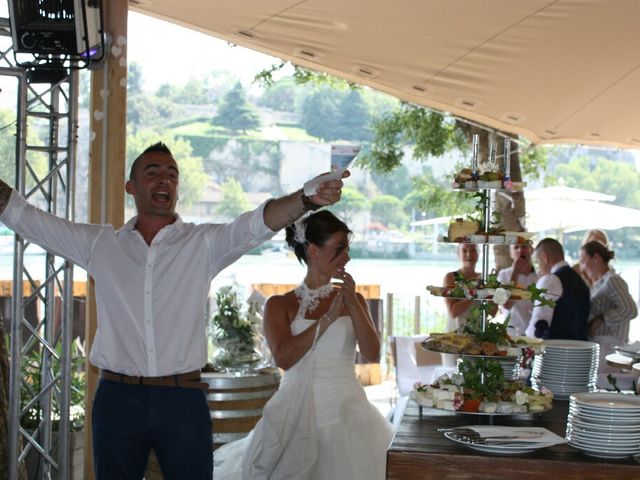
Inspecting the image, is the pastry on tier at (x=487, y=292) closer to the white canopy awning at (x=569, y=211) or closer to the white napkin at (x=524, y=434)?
the white napkin at (x=524, y=434)

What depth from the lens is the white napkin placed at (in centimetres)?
289

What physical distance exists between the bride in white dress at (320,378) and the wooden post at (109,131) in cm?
112

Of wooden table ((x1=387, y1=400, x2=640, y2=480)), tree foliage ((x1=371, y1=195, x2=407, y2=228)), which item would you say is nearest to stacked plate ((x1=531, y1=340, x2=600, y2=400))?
wooden table ((x1=387, y1=400, x2=640, y2=480))

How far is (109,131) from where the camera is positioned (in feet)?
16.8

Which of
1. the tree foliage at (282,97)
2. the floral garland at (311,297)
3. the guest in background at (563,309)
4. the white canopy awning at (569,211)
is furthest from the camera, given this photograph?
the tree foliage at (282,97)

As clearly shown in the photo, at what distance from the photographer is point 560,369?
12.1ft

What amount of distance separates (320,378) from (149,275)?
1.22 metres

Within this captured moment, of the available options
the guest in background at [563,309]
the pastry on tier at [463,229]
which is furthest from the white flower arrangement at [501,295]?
the guest in background at [563,309]

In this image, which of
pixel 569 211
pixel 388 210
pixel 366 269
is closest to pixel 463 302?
pixel 569 211

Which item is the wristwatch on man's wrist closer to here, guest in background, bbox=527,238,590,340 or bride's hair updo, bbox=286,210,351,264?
bride's hair updo, bbox=286,210,351,264

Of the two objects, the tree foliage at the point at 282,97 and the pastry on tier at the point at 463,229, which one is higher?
the tree foliage at the point at 282,97

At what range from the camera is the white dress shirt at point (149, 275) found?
3508 millimetres

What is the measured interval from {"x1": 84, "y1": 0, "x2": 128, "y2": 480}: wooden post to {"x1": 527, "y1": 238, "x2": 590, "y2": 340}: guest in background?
295 centimetres

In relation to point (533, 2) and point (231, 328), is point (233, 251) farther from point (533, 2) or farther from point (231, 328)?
point (533, 2)
